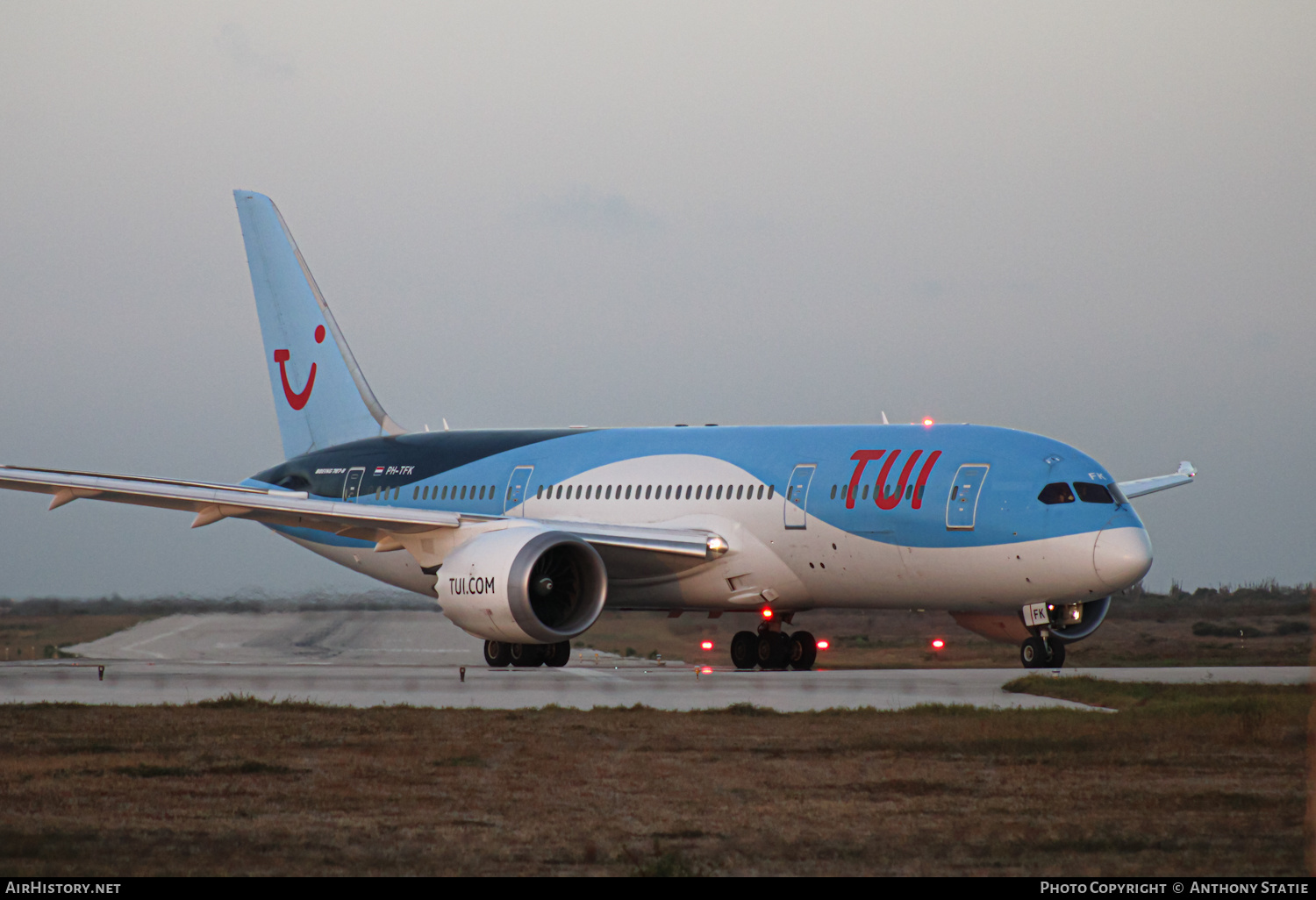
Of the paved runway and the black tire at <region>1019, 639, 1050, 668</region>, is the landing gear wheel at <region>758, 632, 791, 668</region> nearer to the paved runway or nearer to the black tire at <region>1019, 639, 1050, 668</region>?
the paved runway

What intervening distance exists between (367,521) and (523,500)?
368 centimetres

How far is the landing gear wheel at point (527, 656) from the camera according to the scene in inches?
1084

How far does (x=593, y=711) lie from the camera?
17.5 meters

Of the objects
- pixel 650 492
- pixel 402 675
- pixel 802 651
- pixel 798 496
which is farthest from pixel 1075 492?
pixel 402 675

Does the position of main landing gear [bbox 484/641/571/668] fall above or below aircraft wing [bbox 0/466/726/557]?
below

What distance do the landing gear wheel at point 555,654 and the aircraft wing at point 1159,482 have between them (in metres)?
10.6

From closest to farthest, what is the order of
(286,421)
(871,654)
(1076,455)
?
(1076,455)
(871,654)
(286,421)

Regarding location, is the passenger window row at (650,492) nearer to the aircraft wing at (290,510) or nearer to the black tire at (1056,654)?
the aircraft wing at (290,510)

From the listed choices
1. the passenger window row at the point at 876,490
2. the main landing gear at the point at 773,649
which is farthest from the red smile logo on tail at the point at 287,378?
the passenger window row at the point at 876,490

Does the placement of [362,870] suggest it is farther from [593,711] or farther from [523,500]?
[523,500]

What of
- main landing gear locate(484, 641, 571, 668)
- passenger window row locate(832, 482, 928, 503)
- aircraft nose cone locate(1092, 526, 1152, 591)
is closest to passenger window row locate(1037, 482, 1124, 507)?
aircraft nose cone locate(1092, 526, 1152, 591)

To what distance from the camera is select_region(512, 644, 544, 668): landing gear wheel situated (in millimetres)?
27531

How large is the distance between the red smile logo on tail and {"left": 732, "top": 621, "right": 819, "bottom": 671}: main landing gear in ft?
39.2

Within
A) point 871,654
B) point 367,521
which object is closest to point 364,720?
point 367,521
